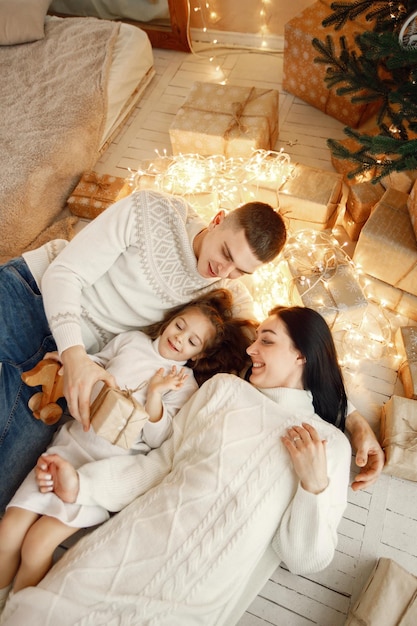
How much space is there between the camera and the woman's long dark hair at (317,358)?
150cm

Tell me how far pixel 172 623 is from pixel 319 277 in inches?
51.3

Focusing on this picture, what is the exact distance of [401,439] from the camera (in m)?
1.61

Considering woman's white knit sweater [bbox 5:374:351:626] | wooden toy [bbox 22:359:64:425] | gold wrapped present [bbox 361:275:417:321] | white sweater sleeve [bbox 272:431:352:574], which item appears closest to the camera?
woman's white knit sweater [bbox 5:374:351:626]

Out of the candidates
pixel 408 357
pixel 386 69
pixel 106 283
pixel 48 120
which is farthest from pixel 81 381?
pixel 48 120

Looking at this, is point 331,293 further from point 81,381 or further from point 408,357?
point 81,381

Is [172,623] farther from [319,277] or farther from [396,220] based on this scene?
[396,220]

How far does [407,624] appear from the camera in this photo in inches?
50.8

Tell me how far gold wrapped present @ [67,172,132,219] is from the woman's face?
1.26 metres

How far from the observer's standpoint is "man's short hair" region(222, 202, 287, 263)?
56.0 inches

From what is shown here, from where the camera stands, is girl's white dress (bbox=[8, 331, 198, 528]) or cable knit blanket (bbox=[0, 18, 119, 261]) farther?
cable knit blanket (bbox=[0, 18, 119, 261])

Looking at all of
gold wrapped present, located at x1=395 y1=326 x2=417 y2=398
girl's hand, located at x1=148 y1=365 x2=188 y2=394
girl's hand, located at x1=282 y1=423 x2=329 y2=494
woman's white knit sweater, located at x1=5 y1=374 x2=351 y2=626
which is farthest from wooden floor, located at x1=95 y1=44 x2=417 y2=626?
girl's hand, located at x1=148 y1=365 x2=188 y2=394

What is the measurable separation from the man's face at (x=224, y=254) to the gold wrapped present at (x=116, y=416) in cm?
49

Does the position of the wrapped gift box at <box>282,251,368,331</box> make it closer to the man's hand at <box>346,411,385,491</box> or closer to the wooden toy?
the man's hand at <box>346,411,385,491</box>

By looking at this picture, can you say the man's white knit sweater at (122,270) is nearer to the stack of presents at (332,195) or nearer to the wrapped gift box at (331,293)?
the wrapped gift box at (331,293)
